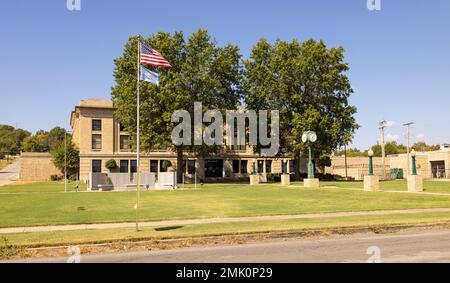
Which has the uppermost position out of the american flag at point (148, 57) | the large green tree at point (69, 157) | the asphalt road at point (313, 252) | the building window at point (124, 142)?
the american flag at point (148, 57)

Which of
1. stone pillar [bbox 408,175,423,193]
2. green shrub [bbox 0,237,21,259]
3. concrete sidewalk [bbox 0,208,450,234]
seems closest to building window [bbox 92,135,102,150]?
stone pillar [bbox 408,175,423,193]

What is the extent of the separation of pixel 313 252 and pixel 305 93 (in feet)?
152

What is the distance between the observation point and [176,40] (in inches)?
2029

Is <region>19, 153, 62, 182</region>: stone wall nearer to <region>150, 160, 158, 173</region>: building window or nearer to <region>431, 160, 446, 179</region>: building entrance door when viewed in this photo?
<region>150, 160, 158, 173</region>: building window

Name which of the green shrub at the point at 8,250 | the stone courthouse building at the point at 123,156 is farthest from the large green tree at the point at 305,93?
the green shrub at the point at 8,250

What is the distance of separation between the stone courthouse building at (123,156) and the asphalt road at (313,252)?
168 ft

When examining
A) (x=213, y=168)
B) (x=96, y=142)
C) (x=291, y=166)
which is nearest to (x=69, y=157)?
(x=96, y=142)

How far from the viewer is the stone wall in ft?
233

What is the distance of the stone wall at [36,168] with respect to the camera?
71.0m

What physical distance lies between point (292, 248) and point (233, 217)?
6.35 metres

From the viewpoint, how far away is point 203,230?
520 inches

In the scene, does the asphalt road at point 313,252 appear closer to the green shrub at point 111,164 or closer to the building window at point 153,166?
the green shrub at point 111,164
